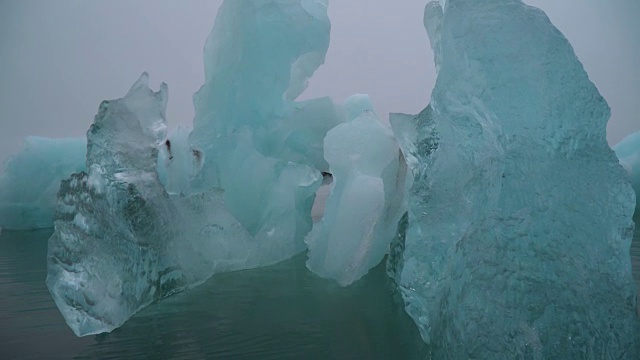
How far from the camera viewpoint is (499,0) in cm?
183

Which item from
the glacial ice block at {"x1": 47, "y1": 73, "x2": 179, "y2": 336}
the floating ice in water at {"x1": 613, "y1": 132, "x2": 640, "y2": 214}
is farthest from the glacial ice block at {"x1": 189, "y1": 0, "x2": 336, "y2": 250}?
the floating ice in water at {"x1": 613, "y1": 132, "x2": 640, "y2": 214}

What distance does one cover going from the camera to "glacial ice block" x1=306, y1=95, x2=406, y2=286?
2863 millimetres

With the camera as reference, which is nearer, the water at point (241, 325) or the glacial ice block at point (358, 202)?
the water at point (241, 325)

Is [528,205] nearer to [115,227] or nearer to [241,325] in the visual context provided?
[241,325]

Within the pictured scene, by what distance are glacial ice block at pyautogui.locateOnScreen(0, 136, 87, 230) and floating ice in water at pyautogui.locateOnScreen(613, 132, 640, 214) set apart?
6745mm

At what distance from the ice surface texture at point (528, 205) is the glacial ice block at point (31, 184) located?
17.4 ft

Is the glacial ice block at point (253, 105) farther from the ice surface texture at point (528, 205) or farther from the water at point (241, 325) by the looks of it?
the ice surface texture at point (528, 205)

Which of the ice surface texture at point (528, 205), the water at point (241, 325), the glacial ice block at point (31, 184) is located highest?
the ice surface texture at point (528, 205)

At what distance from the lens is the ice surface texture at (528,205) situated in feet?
5.01

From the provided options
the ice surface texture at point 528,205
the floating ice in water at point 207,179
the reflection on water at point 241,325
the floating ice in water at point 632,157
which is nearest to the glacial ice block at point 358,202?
the reflection on water at point 241,325

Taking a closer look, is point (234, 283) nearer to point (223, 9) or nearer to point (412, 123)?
point (412, 123)

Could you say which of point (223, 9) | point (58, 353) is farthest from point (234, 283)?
point (223, 9)

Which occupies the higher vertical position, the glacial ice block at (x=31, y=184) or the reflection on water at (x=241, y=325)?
the reflection on water at (x=241, y=325)

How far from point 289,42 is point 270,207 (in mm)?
1160
